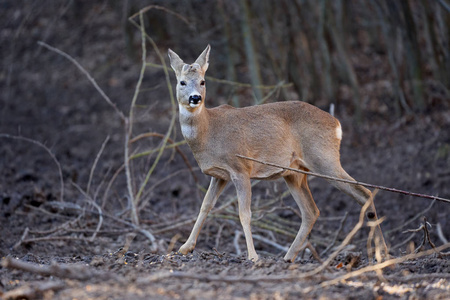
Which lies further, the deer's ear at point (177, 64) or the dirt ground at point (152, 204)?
the deer's ear at point (177, 64)

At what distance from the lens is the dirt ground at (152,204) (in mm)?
4809

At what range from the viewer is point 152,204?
1127cm

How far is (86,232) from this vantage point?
29.2ft

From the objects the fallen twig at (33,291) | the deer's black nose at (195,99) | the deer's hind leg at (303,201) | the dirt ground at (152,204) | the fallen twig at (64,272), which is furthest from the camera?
the deer's hind leg at (303,201)

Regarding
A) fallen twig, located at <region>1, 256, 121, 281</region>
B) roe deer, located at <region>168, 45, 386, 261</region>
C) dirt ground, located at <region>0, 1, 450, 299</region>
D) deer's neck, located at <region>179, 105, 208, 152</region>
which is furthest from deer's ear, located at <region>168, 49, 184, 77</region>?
fallen twig, located at <region>1, 256, 121, 281</region>

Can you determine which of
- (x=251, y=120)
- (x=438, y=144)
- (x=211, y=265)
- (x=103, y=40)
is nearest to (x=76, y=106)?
(x=103, y=40)

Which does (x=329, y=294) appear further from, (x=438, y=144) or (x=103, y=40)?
(x=103, y=40)

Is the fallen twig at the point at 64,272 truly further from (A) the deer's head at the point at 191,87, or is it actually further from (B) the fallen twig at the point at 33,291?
(A) the deer's head at the point at 191,87

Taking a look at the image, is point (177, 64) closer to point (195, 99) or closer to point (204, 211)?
point (195, 99)

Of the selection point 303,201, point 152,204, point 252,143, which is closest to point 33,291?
point 252,143

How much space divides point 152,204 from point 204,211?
4.28m

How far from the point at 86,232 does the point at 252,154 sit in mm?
2861

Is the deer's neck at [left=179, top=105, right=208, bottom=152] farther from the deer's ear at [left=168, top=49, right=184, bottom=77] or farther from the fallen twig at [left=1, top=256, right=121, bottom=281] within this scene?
the fallen twig at [left=1, top=256, right=121, bottom=281]

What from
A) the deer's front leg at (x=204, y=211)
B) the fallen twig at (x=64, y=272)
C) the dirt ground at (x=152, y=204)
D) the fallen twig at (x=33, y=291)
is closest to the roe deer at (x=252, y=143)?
the deer's front leg at (x=204, y=211)
